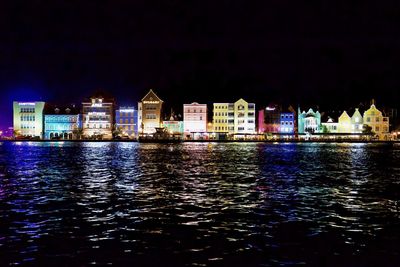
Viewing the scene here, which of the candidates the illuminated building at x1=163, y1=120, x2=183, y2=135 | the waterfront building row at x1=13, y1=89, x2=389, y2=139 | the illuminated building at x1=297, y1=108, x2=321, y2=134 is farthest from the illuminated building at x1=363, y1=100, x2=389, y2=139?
the illuminated building at x1=163, y1=120, x2=183, y2=135

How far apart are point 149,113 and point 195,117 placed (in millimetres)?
15167

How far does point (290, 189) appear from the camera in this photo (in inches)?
998

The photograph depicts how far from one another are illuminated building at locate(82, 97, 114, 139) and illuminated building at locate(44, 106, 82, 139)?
3.35 meters

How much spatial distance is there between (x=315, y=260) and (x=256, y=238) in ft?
8.27

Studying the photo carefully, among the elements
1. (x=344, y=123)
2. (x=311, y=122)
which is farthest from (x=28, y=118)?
(x=344, y=123)

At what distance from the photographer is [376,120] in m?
137

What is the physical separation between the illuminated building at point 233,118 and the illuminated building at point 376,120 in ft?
114

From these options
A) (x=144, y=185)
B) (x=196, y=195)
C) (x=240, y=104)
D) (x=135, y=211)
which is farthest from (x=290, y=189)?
(x=240, y=104)

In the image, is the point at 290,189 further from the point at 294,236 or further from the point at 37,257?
the point at 37,257

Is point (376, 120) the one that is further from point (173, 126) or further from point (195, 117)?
point (173, 126)

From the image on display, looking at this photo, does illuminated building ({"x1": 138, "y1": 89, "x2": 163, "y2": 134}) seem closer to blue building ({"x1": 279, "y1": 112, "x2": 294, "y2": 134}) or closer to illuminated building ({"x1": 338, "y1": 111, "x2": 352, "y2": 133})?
blue building ({"x1": 279, "y1": 112, "x2": 294, "y2": 134})

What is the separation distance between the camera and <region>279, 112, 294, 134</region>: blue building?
145 metres

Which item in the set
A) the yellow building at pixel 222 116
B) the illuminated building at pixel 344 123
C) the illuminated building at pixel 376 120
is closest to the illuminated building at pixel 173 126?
the yellow building at pixel 222 116

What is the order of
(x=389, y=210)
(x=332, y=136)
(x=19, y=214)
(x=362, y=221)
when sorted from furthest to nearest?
(x=332, y=136)
(x=389, y=210)
(x=19, y=214)
(x=362, y=221)
